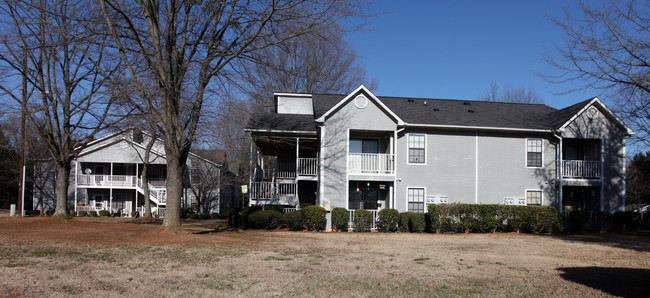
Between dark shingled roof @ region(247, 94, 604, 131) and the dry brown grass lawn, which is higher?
dark shingled roof @ region(247, 94, 604, 131)

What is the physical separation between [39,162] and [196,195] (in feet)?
44.0

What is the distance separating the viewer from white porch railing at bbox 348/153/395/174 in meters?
21.9

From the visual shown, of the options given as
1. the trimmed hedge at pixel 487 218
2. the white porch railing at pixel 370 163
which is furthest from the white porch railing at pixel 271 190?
the trimmed hedge at pixel 487 218

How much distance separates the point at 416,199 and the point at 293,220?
630cm

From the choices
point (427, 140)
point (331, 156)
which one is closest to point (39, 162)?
point (331, 156)

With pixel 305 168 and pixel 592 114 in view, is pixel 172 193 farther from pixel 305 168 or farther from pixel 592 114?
pixel 592 114

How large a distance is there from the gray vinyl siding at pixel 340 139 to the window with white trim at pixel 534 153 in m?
6.94

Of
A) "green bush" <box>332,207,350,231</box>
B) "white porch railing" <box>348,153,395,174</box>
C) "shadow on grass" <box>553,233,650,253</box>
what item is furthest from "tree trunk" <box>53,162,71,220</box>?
"shadow on grass" <box>553,233,650,253</box>

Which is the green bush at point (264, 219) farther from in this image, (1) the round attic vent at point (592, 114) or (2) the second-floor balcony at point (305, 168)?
(1) the round attic vent at point (592, 114)

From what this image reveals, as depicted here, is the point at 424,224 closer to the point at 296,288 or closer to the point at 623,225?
the point at 623,225

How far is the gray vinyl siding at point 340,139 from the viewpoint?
70.5 ft

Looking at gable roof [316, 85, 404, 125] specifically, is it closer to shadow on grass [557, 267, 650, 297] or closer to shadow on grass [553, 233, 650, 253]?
shadow on grass [553, 233, 650, 253]

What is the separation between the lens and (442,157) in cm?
2270

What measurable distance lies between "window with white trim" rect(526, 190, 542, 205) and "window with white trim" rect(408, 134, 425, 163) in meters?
5.52
